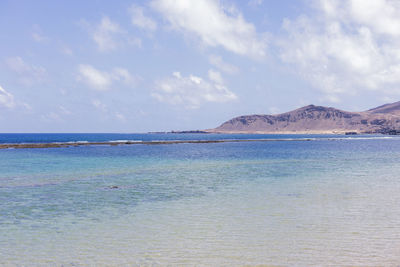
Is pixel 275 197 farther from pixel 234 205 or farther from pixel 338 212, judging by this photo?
pixel 338 212

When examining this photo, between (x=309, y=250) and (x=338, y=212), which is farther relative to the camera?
(x=338, y=212)

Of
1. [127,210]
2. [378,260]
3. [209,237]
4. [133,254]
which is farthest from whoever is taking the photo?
[127,210]

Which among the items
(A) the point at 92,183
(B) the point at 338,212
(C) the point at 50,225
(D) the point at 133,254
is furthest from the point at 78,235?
(A) the point at 92,183

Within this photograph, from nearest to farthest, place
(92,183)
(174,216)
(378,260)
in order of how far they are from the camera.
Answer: (378,260) → (174,216) → (92,183)

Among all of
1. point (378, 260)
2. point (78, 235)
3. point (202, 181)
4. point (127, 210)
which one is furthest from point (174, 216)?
point (202, 181)

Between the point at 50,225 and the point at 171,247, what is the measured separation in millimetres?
5438

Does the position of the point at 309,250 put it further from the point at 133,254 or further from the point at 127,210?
the point at 127,210

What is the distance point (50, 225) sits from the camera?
541 inches

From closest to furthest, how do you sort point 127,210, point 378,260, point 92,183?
1. point 378,260
2. point 127,210
3. point 92,183

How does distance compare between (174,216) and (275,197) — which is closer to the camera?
(174,216)

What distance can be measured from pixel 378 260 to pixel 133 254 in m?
6.60

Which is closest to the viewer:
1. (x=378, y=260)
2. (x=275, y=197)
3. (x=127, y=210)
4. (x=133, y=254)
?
(x=378, y=260)

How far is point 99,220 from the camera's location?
14.6 metres

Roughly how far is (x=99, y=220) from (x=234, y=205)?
627cm
